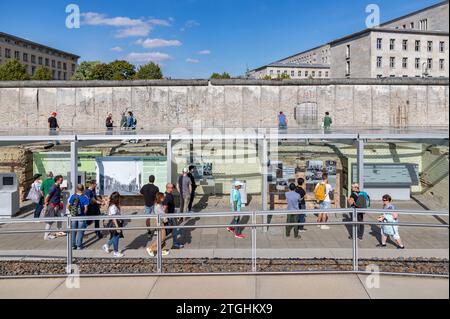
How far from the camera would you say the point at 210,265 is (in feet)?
23.5

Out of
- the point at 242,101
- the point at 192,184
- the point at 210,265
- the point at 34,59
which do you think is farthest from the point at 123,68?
the point at 210,265

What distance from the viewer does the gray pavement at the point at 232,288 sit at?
5.63m

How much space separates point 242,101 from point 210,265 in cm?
1573

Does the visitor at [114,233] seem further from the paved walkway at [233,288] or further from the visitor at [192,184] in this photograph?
the visitor at [192,184]

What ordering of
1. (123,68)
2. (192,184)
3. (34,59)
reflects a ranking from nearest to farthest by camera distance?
(192,184) < (123,68) < (34,59)

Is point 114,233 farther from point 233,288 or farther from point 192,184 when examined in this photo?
point 192,184

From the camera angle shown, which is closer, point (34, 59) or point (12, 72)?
point (12, 72)

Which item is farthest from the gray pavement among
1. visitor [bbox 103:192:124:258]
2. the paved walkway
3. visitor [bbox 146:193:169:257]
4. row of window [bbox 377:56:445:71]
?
row of window [bbox 377:56:445:71]

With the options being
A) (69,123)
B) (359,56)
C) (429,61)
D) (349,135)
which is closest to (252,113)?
(69,123)

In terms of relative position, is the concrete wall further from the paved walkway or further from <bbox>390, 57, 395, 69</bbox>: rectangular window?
<bbox>390, 57, 395, 69</bbox>: rectangular window

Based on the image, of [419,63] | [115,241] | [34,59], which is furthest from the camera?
[34,59]

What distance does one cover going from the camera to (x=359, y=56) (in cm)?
7794

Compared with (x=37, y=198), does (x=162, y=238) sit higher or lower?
lower

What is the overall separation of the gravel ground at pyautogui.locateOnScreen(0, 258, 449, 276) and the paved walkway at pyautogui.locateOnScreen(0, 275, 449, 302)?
0.49 metres
